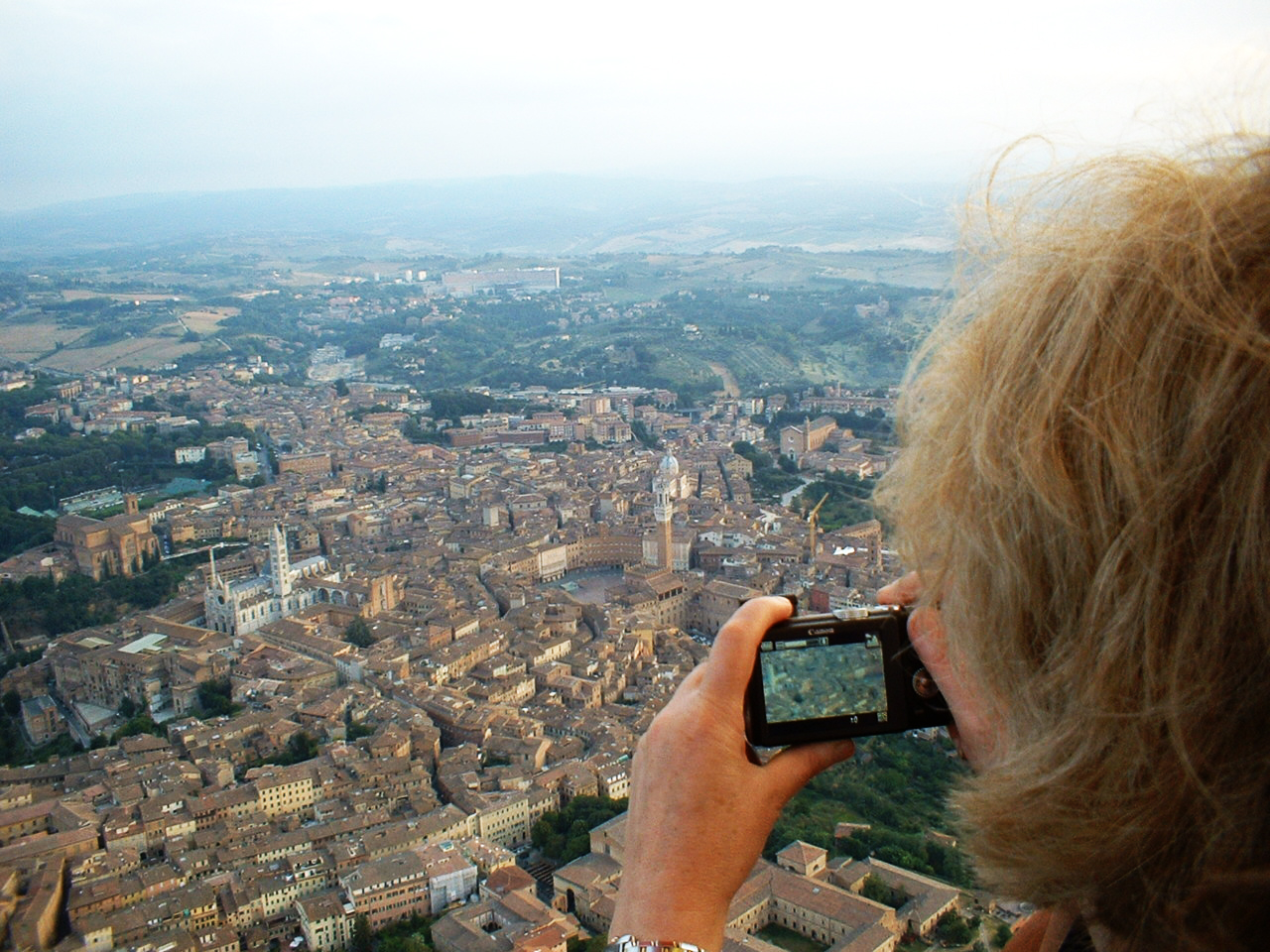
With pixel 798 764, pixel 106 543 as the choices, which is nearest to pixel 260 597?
pixel 106 543

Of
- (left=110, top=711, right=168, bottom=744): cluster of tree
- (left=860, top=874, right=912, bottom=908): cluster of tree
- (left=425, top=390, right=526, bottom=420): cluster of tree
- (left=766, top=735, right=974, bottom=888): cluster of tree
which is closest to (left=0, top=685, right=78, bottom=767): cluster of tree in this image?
(left=110, top=711, right=168, bottom=744): cluster of tree

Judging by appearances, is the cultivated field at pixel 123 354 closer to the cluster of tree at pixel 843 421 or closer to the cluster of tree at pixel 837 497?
the cluster of tree at pixel 843 421

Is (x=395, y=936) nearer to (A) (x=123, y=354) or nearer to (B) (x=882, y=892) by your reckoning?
(B) (x=882, y=892)

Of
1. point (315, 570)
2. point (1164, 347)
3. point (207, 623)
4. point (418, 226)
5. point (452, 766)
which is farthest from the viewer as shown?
point (418, 226)

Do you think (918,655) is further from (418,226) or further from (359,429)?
(418,226)

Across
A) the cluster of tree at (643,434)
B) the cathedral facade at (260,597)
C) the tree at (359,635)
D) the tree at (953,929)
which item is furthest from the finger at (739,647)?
the cluster of tree at (643,434)

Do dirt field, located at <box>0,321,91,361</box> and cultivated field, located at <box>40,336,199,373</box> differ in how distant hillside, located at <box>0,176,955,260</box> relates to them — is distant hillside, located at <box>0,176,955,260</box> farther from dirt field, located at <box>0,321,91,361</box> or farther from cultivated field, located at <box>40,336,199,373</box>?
cultivated field, located at <box>40,336,199,373</box>

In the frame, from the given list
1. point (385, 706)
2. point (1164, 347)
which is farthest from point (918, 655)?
point (385, 706)
